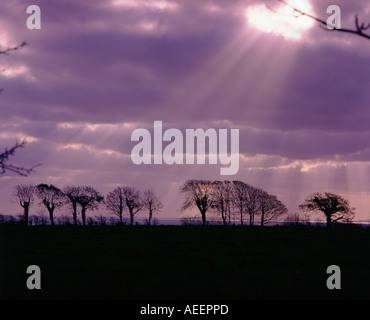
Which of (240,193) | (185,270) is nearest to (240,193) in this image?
(240,193)

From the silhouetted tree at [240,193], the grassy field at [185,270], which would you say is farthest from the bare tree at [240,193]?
the grassy field at [185,270]

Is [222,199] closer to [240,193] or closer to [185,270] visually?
[240,193]

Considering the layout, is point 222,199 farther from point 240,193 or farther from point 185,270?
point 185,270

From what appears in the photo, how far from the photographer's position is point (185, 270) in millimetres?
18266

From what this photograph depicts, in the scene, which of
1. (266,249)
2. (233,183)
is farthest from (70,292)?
(233,183)

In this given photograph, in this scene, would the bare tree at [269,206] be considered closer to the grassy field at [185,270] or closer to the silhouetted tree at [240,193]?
the silhouetted tree at [240,193]

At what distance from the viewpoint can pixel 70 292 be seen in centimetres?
→ 1537

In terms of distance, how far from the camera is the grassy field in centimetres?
1529

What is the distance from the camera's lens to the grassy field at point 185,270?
50.2ft

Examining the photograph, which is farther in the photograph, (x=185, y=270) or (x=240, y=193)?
(x=240, y=193)

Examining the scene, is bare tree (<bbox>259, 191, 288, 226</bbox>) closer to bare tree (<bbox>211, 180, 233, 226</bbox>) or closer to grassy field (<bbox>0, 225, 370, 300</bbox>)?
bare tree (<bbox>211, 180, 233, 226</bbox>)

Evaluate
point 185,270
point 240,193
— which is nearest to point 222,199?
point 240,193

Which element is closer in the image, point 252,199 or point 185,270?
point 185,270

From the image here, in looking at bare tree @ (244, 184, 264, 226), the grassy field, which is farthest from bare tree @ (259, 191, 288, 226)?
the grassy field
